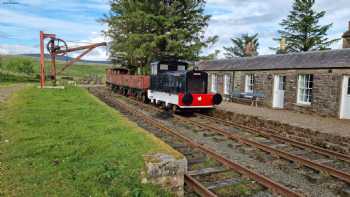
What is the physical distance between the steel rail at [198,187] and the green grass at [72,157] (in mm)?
727

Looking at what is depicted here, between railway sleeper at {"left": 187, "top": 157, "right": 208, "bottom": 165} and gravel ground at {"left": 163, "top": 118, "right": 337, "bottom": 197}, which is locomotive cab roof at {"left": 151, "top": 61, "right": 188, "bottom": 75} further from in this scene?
railway sleeper at {"left": 187, "top": 157, "right": 208, "bottom": 165}

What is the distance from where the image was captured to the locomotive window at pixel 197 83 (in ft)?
47.2

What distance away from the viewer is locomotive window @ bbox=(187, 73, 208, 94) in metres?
14.4

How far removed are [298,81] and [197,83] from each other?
5.95m

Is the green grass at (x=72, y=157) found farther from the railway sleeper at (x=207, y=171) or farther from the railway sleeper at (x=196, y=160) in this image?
the railway sleeper at (x=196, y=160)

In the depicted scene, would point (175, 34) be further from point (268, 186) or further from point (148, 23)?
point (268, 186)

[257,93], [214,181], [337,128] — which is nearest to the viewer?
[214,181]

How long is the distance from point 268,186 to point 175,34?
70.2 feet

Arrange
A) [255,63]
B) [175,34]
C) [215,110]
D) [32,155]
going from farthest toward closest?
[175,34]
[255,63]
[215,110]
[32,155]

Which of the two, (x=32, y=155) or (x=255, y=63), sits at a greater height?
(x=255, y=63)

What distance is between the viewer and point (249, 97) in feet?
62.3

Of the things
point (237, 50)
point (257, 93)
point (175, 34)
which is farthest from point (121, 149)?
point (237, 50)

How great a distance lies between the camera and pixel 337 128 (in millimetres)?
10297

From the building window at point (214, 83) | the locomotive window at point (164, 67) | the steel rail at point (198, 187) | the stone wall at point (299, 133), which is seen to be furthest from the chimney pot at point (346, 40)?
the steel rail at point (198, 187)
